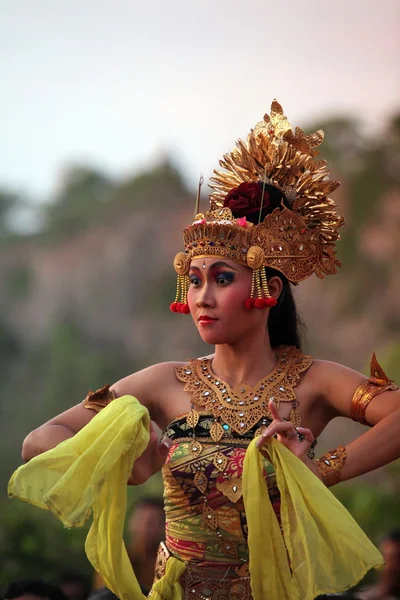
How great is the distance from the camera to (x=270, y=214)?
4.37 metres

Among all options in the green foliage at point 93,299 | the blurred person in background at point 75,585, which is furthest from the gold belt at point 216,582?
the green foliage at point 93,299

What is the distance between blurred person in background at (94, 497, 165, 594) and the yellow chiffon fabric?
2.19 meters

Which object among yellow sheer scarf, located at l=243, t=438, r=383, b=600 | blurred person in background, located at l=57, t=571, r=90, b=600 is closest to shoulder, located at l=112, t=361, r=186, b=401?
yellow sheer scarf, located at l=243, t=438, r=383, b=600

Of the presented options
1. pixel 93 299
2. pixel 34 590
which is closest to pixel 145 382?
pixel 34 590

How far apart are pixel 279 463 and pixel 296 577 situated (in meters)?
0.38

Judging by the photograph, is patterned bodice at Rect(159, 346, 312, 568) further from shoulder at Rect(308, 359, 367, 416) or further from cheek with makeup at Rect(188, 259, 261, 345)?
cheek with makeup at Rect(188, 259, 261, 345)

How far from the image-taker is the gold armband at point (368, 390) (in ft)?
13.8

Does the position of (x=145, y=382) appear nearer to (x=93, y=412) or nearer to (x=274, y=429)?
(x=93, y=412)

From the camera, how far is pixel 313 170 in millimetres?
4559

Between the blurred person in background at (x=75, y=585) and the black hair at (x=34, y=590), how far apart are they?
1.09 m

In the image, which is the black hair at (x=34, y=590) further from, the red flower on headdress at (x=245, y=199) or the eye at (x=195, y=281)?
the red flower on headdress at (x=245, y=199)

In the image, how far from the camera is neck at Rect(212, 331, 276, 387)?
435 centimetres

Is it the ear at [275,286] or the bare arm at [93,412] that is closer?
the bare arm at [93,412]

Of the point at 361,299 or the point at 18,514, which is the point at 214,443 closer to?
the point at 18,514
